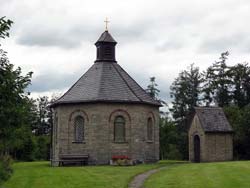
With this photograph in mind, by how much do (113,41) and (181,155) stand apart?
2377cm

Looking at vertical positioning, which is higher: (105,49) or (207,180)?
(105,49)

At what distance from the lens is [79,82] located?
39688 mm

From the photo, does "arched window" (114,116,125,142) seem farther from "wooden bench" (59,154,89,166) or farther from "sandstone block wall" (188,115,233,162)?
Answer: "sandstone block wall" (188,115,233,162)

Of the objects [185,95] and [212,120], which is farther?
[185,95]

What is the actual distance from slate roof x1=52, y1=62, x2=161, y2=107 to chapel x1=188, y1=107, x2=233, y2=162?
6.10 metres

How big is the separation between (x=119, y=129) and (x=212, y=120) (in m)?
10.8

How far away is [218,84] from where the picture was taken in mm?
→ 69438

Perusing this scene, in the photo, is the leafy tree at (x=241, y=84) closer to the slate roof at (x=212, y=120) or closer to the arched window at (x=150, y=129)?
the slate roof at (x=212, y=120)

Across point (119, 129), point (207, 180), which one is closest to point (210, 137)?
point (119, 129)

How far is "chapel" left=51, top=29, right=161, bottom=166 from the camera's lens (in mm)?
36531

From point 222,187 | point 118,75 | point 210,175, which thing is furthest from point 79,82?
point 222,187

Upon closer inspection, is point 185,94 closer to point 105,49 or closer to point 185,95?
point 185,95

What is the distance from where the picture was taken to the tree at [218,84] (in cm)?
6844

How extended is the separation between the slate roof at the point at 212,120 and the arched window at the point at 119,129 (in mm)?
9156
